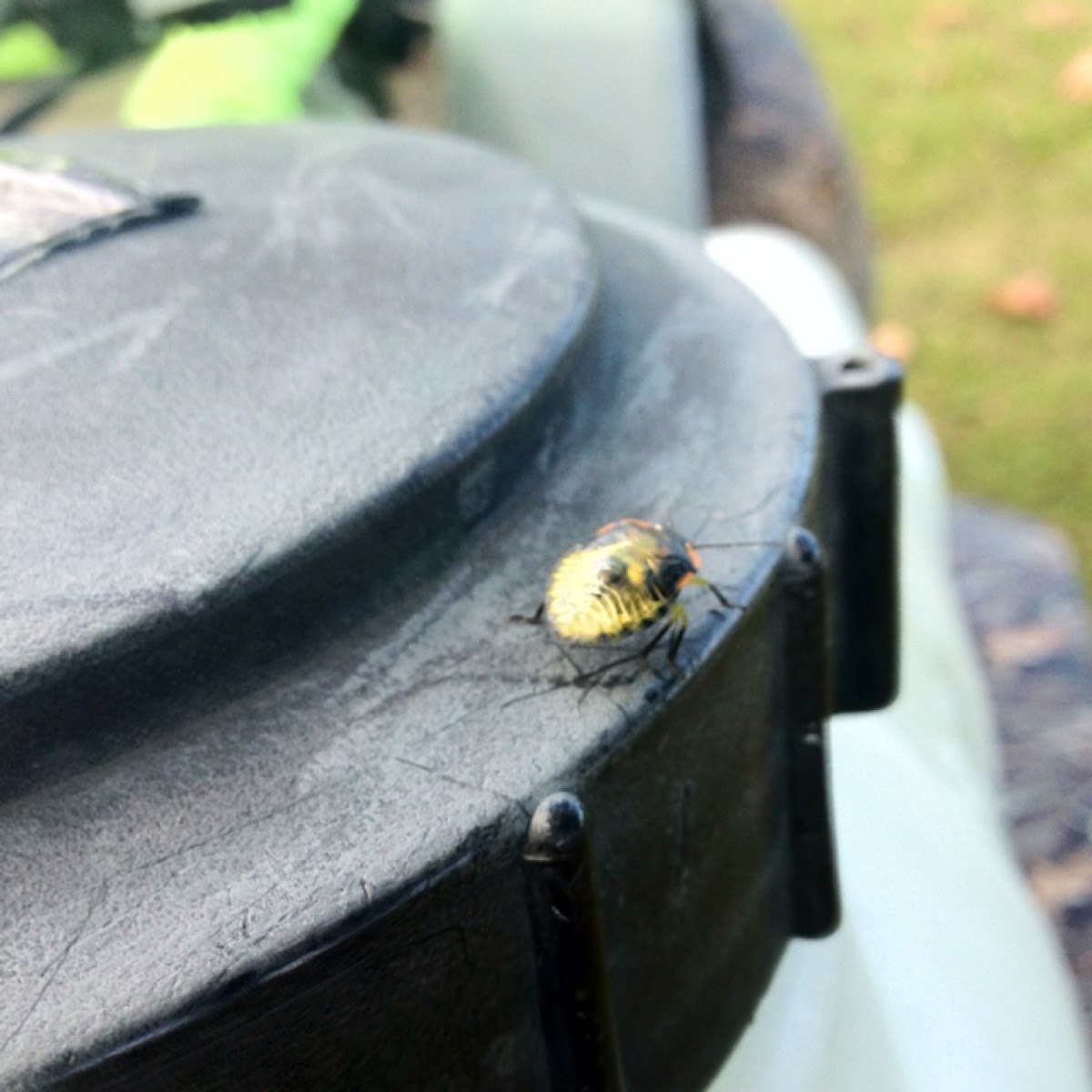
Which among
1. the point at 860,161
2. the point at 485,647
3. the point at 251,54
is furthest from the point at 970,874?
the point at 860,161

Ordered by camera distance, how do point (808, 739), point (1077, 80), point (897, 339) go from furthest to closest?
point (1077, 80) < point (897, 339) < point (808, 739)

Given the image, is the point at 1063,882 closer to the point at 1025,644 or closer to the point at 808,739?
the point at 1025,644

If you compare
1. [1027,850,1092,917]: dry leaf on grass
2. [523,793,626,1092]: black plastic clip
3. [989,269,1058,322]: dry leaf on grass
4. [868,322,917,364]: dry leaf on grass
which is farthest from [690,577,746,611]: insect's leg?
[989,269,1058,322]: dry leaf on grass

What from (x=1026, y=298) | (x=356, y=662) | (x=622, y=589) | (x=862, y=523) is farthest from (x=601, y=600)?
(x=1026, y=298)

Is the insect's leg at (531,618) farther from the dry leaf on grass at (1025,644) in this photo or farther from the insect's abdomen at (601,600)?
the dry leaf on grass at (1025,644)

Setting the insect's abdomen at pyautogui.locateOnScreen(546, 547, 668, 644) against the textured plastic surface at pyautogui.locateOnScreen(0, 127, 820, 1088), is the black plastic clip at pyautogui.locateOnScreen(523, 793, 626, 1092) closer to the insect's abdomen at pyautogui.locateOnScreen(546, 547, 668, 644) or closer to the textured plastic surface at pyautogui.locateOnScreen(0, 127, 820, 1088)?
the textured plastic surface at pyautogui.locateOnScreen(0, 127, 820, 1088)

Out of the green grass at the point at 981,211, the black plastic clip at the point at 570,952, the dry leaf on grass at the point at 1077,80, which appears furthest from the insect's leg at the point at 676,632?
the dry leaf on grass at the point at 1077,80

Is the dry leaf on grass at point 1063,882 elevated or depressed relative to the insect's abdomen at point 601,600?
depressed
